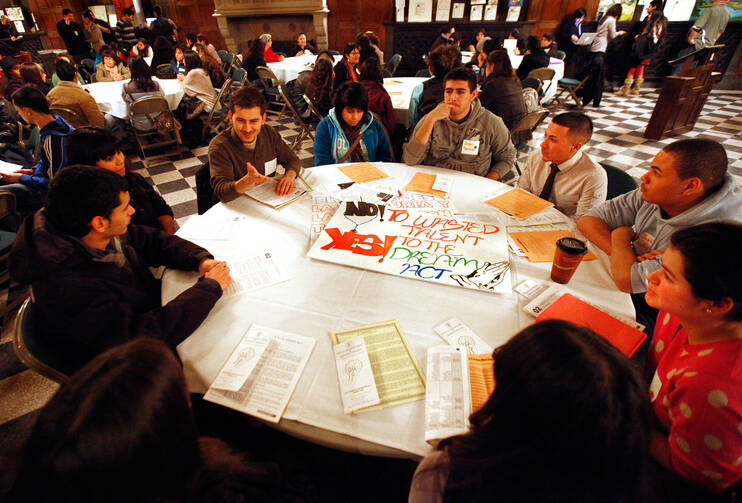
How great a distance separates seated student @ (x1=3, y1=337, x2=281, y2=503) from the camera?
1.57ft

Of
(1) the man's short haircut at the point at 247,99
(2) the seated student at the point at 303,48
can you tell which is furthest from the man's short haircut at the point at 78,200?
(2) the seated student at the point at 303,48

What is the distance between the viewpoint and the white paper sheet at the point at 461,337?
979 mm

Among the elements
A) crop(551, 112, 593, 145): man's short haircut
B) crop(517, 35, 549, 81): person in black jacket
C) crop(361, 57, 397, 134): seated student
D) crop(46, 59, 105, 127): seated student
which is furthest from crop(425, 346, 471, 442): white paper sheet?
crop(517, 35, 549, 81): person in black jacket

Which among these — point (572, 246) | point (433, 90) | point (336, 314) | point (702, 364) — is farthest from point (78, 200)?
point (433, 90)

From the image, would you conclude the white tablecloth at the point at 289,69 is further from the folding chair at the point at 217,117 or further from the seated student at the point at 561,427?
the seated student at the point at 561,427

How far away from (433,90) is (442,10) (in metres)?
6.16

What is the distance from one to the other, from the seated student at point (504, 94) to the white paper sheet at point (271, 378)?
3153 millimetres

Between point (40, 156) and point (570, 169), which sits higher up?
point (570, 169)

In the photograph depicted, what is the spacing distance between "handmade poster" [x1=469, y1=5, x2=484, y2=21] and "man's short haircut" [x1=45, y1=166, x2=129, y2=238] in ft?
30.1

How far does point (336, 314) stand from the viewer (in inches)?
42.8

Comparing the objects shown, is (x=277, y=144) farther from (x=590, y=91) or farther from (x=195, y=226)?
(x=590, y=91)

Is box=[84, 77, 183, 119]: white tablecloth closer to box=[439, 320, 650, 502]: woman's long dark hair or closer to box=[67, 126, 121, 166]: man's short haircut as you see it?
box=[67, 126, 121, 166]: man's short haircut

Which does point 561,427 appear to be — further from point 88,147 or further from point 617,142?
point 617,142

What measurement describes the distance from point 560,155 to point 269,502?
2001 mm
